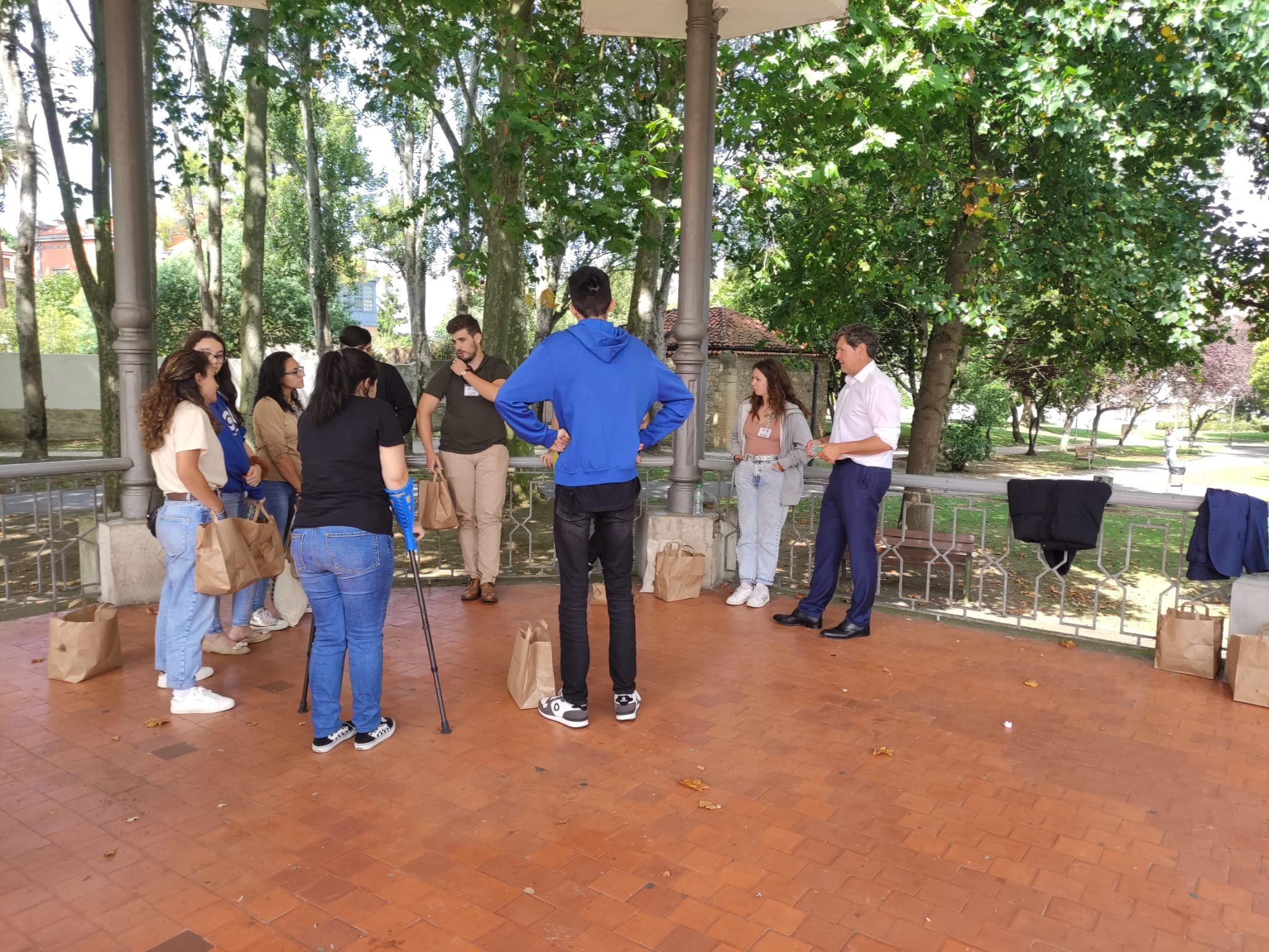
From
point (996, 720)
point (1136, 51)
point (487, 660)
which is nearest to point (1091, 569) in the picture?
point (1136, 51)

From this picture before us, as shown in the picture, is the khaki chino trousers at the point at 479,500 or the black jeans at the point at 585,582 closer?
the black jeans at the point at 585,582

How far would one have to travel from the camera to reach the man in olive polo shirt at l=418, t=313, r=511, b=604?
623 cm

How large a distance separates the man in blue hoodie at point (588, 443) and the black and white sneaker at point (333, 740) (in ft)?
3.12

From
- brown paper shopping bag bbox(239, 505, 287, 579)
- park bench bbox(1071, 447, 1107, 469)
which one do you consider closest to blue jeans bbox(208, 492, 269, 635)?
brown paper shopping bag bbox(239, 505, 287, 579)

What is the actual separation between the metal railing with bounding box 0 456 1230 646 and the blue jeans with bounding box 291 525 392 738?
2.52m

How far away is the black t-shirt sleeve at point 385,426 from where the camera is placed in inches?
152

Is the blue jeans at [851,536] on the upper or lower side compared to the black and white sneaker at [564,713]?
upper

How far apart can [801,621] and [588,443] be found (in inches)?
105

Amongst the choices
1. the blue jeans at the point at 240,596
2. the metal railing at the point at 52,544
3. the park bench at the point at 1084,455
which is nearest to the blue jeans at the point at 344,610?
the blue jeans at the point at 240,596

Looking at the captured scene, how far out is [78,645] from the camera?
16.0ft

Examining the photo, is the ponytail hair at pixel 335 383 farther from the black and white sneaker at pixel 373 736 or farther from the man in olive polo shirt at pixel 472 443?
the man in olive polo shirt at pixel 472 443

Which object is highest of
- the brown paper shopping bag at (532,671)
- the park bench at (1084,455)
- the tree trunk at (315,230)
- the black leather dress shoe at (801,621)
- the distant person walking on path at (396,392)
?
the tree trunk at (315,230)

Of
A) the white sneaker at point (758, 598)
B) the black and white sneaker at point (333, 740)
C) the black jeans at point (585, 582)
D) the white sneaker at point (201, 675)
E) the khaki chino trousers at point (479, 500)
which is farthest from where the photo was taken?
the white sneaker at point (758, 598)

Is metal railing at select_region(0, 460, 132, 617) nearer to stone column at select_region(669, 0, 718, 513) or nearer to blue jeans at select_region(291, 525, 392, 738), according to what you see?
blue jeans at select_region(291, 525, 392, 738)
